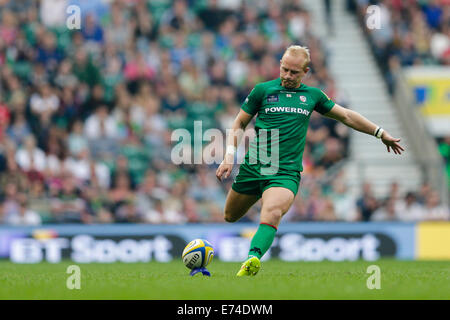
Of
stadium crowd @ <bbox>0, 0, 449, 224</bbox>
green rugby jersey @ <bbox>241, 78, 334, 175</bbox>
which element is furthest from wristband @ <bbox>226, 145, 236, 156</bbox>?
stadium crowd @ <bbox>0, 0, 449, 224</bbox>

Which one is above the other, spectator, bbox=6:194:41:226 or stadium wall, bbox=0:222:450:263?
spectator, bbox=6:194:41:226

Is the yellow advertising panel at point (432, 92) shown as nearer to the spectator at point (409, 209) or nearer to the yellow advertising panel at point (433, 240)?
the spectator at point (409, 209)

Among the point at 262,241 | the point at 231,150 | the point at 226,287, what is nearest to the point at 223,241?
the point at 231,150

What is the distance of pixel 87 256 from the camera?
686 inches

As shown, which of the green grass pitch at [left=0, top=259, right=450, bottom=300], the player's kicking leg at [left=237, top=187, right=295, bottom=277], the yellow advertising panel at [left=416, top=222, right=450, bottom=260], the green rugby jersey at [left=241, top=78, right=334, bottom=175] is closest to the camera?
the green grass pitch at [left=0, top=259, right=450, bottom=300]

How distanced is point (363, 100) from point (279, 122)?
47.9 feet

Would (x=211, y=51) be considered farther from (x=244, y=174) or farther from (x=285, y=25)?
(x=244, y=174)

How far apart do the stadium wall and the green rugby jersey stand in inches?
298

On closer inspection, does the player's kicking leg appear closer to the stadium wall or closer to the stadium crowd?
the stadium wall

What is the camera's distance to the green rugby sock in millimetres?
9430

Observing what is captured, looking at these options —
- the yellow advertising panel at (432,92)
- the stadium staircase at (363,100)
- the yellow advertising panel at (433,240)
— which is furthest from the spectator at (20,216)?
the yellow advertising panel at (432,92)
